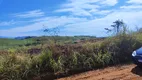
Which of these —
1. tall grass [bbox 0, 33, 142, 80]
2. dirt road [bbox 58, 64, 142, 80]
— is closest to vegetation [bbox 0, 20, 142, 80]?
tall grass [bbox 0, 33, 142, 80]

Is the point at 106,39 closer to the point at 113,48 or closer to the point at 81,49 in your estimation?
the point at 113,48

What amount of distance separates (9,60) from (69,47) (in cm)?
268

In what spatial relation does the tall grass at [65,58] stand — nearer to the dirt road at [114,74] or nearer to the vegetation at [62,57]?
the vegetation at [62,57]

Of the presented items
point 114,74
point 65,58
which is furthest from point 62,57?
point 114,74

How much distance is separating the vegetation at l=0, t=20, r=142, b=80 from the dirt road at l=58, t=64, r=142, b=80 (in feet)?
1.70

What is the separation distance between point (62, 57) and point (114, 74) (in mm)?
2081

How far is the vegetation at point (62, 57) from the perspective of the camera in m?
9.54

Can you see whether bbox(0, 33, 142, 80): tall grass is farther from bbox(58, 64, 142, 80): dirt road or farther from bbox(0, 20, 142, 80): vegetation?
bbox(58, 64, 142, 80): dirt road

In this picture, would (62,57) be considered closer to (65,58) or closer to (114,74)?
(65,58)

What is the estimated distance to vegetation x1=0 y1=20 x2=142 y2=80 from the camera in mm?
9539

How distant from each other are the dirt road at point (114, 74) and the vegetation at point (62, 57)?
0.52 meters

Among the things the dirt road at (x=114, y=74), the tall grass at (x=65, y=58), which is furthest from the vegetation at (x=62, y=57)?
the dirt road at (x=114, y=74)

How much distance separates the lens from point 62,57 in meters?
10.4

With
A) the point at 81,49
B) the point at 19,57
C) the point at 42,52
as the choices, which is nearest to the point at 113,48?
Result: the point at 81,49
